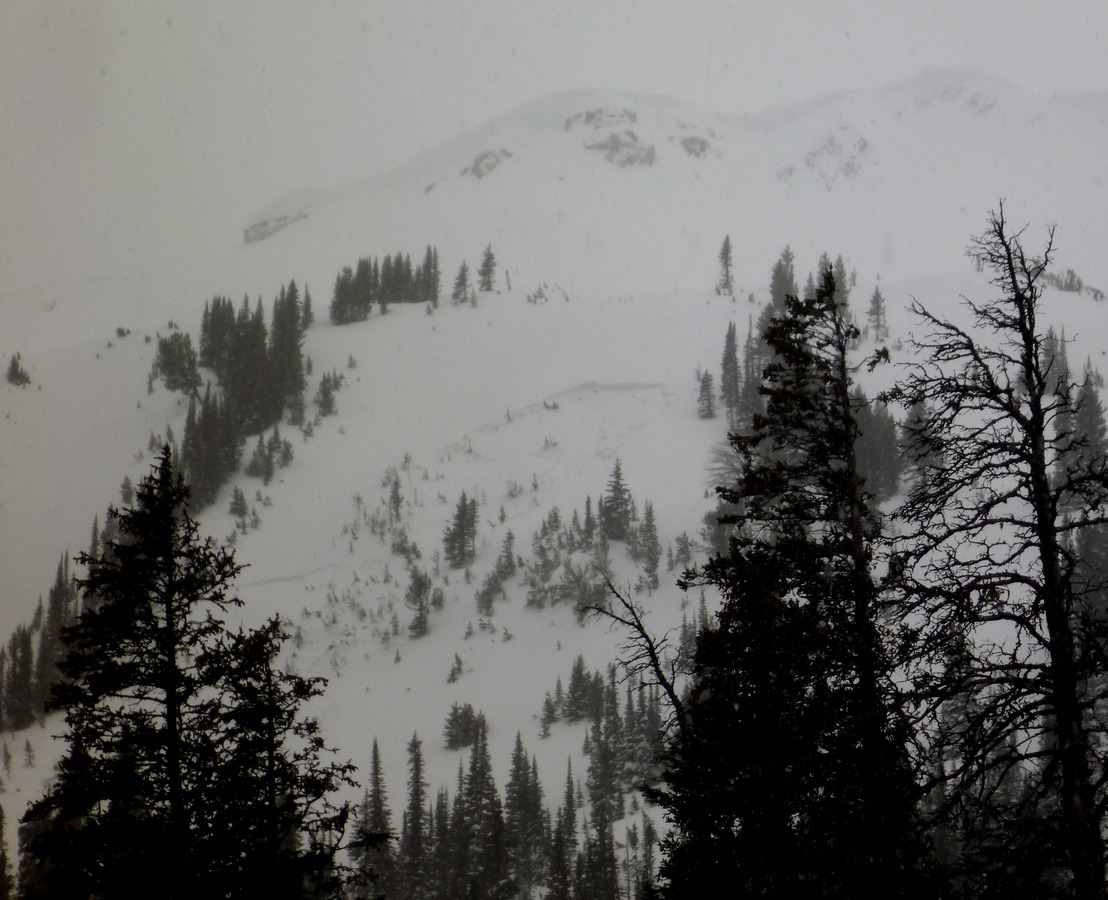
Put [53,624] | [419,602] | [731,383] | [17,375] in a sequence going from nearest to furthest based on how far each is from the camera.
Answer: [419,602]
[53,624]
[731,383]
[17,375]

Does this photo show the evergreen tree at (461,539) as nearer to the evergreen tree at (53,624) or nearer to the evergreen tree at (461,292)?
the evergreen tree at (53,624)

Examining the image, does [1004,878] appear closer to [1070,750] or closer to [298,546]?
[1070,750]

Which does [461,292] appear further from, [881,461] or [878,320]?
[881,461]

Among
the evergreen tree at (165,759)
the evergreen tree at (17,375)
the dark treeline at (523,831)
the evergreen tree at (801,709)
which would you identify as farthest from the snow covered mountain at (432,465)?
the evergreen tree at (165,759)

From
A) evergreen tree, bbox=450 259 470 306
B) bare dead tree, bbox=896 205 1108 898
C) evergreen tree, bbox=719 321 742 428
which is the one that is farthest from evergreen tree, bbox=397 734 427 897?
evergreen tree, bbox=450 259 470 306

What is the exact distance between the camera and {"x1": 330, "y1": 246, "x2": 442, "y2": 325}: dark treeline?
11025cm

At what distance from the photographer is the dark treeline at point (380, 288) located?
4341 inches

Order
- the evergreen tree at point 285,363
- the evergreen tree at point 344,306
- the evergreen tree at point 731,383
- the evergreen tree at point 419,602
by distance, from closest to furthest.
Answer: the evergreen tree at point 419,602 < the evergreen tree at point 731,383 < the evergreen tree at point 285,363 < the evergreen tree at point 344,306

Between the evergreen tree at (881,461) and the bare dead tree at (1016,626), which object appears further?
the evergreen tree at (881,461)

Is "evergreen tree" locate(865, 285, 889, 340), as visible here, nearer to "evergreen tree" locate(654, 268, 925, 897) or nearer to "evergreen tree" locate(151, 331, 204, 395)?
"evergreen tree" locate(654, 268, 925, 897)

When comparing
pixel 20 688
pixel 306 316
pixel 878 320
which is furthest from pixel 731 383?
pixel 20 688

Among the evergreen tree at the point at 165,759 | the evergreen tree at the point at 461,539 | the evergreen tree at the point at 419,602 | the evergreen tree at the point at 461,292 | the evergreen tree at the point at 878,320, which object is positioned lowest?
the evergreen tree at the point at 165,759

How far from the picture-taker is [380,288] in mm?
114750

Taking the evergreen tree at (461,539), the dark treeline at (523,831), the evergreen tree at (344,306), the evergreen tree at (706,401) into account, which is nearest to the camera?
the dark treeline at (523,831)
